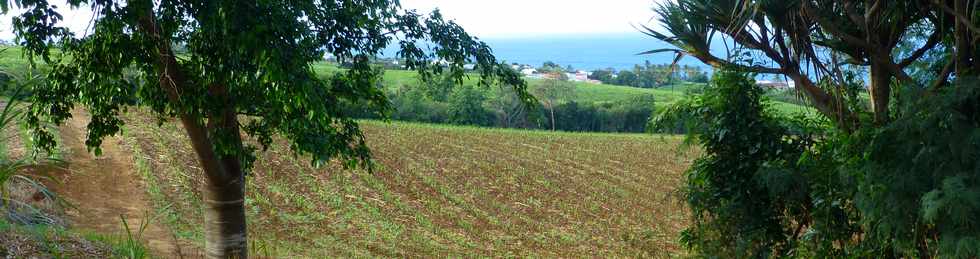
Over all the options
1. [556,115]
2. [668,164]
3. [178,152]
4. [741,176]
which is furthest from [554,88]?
[741,176]

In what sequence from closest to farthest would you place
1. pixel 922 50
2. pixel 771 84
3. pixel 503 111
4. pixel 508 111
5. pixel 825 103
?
1. pixel 922 50
2. pixel 825 103
3. pixel 771 84
4. pixel 503 111
5. pixel 508 111

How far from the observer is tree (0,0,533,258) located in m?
5.11

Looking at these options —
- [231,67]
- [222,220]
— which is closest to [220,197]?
[222,220]

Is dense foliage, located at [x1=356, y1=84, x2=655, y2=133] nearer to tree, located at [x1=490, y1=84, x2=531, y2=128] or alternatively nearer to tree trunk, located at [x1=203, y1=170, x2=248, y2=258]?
tree, located at [x1=490, y1=84, x2=531, y2=128]

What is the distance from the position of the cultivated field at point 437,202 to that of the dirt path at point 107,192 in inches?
14.2

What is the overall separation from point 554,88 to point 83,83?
51099 mm

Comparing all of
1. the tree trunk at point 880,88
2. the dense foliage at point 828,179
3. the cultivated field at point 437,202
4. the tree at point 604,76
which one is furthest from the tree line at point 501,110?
the tree trunk at point 880,88

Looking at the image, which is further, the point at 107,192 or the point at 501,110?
the point at 501,110

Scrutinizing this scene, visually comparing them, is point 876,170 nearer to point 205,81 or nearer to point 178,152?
point 205,81

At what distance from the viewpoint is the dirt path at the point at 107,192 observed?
1230 cm

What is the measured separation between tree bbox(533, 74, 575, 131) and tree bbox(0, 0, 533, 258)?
4503 centimetres

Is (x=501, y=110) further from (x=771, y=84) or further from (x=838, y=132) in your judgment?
(x=838, y=132)

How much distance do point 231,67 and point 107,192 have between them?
36.1 ft

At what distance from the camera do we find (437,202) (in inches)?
711
